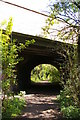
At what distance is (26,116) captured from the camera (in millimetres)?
6098

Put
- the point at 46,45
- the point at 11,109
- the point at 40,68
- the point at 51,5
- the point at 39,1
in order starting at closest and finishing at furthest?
the point at 11,109 < the point at 51,5 < the point at 39,1 < the point at 46,45 < the point at 40,68

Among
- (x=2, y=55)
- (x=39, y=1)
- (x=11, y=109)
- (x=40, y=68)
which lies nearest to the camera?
(x=2, y=55)

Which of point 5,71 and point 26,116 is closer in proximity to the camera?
point 5,71

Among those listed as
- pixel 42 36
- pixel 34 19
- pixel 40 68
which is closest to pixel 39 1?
pixel 34 19

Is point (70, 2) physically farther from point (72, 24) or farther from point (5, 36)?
point (5, 36)

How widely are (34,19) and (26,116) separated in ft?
14.6

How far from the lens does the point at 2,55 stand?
5305mm

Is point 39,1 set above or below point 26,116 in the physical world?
above

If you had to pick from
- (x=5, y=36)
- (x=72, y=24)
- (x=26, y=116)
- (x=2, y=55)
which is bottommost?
(x=26, y=116)

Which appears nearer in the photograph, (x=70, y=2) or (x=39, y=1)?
(x=70, y=2)

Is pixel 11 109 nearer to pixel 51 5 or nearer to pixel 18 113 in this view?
pixel 18 113

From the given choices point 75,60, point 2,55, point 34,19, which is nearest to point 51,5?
point 34,19

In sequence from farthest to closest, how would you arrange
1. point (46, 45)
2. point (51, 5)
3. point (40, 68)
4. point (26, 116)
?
point (40, 68) → point (46, 45) → point (51, 5) → point (26, 116)

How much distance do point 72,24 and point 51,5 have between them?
1.12 m
